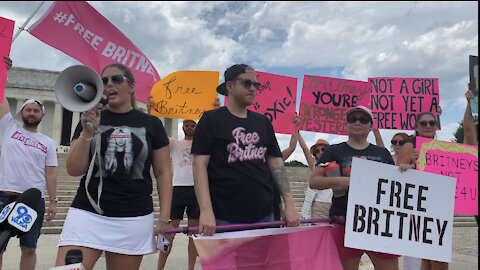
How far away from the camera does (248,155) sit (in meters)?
2.93

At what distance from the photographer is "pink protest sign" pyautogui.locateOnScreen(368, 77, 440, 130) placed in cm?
575

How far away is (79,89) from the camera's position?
2182 mm

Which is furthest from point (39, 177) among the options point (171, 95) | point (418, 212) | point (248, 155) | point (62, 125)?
point (62, 125)

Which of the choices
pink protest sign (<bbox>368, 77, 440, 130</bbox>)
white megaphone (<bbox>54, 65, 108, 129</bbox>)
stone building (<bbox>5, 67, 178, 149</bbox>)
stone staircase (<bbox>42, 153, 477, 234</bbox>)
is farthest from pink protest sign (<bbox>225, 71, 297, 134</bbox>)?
stone building (<bbox>5, 67, 178, 149</bbox>)

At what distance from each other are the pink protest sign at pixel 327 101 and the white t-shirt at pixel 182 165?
167cm

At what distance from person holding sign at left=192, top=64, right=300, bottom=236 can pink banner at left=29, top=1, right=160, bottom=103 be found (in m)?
1.68

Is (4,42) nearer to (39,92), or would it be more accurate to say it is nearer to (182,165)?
(182,165)

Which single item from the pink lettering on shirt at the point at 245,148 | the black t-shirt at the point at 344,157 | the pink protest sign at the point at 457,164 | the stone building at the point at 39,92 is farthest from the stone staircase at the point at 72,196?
the stone building at the point at 39,92

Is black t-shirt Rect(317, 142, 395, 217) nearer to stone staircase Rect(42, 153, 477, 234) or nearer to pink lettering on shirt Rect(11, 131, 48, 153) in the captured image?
pink lettering on shirt Rect(11, 131, 48, 153)

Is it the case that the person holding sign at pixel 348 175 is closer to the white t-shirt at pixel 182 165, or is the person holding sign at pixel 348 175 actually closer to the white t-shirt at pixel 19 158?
the white t-shirt at pixel 182 165

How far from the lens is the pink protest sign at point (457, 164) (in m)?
4.05

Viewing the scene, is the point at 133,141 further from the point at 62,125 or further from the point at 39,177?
the point at 62,125

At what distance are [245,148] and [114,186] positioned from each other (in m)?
0.96

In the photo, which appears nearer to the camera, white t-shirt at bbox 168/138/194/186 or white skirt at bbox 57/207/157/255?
white skirt at bbox 57/207/157/255
